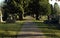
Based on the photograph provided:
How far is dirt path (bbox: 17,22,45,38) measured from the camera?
3.39 m

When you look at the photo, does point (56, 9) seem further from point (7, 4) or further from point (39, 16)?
point (7, 4)

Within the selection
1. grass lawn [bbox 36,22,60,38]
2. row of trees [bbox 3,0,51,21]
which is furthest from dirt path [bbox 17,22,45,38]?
row of trees [bbox 3,0,51,21]

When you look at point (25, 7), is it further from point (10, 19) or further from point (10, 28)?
point (10, 28)

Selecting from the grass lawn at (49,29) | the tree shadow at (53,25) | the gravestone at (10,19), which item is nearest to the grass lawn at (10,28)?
the gravestone at (10,19)

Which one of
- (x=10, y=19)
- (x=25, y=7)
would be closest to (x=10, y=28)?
(x=10, y=19)

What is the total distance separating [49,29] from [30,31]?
0.37m

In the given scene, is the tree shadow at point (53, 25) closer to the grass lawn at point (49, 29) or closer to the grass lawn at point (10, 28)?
the grass lawn at point (49, 29)

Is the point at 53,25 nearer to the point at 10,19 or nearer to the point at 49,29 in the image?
the point at 49,29

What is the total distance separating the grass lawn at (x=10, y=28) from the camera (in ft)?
11.2

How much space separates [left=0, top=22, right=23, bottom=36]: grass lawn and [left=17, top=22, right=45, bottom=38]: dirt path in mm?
97

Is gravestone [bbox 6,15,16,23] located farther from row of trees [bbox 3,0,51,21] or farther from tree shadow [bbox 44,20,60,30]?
tree shadow [bbox 44,20,60,30]

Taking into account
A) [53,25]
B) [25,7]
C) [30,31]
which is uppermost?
[25,7]

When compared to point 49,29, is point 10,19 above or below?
above

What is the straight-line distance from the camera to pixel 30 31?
3480mm
